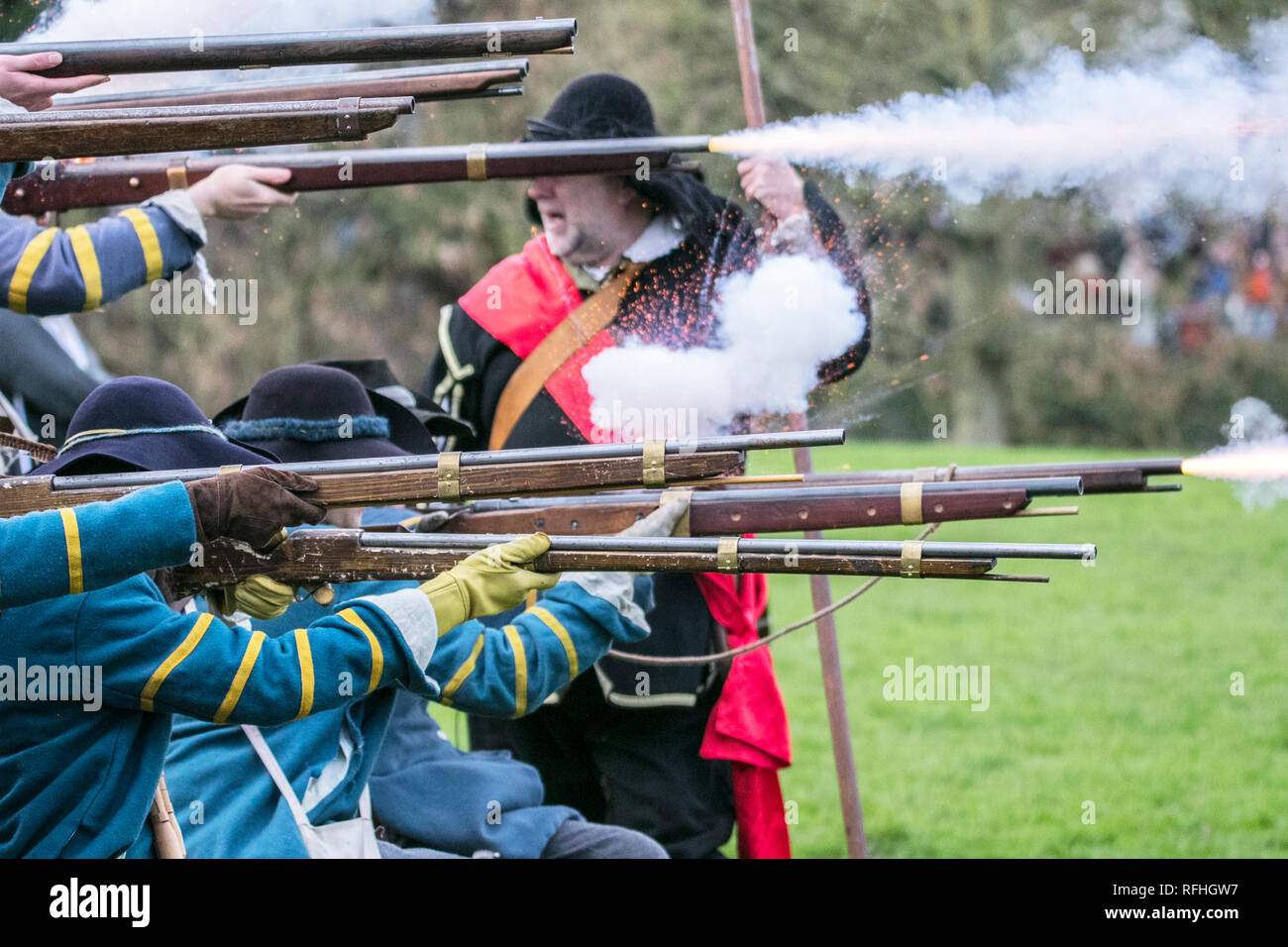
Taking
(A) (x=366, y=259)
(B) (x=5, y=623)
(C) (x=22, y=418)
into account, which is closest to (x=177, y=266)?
(C) (x=22, y=418)

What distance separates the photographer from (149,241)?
4.36m

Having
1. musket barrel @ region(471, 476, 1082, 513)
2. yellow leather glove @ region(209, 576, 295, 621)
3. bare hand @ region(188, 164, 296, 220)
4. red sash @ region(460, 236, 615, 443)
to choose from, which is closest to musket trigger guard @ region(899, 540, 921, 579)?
musket barrel @ region(471, 476, 1082, 513)

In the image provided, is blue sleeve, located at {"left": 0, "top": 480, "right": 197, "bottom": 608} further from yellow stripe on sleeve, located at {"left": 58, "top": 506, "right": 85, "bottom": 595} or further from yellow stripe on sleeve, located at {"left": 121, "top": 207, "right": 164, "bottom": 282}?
yellow stripe on sleeve, located at {"left": 121, "top": 207, "right": 164, "bottom": 282}

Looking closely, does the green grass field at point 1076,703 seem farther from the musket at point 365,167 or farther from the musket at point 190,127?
the musket at point 190,127

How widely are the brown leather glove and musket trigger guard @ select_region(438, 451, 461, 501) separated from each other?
1.05ft

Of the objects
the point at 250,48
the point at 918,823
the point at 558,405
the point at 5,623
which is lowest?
the point at 918,823

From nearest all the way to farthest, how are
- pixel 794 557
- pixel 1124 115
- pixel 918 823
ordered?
pixel 794 557 → pixel 1124 115 → pixel 918 823

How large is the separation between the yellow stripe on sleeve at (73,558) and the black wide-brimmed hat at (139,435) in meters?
0.49

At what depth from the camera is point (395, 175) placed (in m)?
4.67

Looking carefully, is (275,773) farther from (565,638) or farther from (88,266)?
(88,266)

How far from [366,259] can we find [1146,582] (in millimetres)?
11123

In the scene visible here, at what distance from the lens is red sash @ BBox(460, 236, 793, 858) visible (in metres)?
4.82

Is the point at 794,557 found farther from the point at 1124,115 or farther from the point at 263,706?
the point at 1124,115

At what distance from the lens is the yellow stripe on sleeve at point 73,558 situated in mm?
2771
